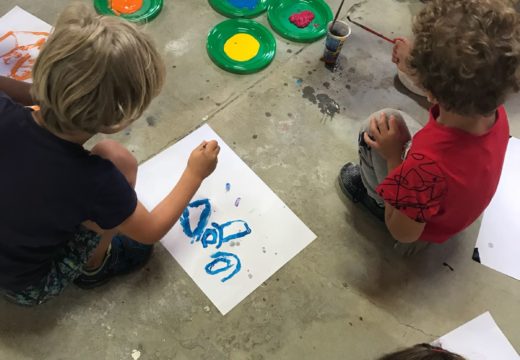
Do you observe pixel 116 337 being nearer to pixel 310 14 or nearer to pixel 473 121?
pixel 473 121

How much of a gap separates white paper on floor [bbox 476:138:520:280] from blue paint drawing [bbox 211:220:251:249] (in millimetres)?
749

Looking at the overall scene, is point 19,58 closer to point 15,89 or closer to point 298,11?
point 15,89

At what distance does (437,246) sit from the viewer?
138cm

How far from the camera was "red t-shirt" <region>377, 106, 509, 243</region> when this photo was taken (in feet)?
2.98

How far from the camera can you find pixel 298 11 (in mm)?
1768

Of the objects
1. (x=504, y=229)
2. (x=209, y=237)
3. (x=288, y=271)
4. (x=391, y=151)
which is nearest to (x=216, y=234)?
(x=209, y=237)

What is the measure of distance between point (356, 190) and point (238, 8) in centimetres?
89

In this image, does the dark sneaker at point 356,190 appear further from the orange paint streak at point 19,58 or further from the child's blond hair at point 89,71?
the orange paint streak at point 19,58

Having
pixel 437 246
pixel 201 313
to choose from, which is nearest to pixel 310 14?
pixel 437 246

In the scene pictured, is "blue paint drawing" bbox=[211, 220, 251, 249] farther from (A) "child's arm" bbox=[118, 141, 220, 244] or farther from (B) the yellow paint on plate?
(B) the yellow paint on plate

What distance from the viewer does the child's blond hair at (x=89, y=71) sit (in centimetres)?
69

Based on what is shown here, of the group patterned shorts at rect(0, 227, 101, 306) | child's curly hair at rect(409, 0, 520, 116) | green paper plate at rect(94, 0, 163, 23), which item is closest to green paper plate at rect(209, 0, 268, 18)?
green paper plate at rect(94, 0, 163, 23)

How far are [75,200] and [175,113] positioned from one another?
29.7 inches

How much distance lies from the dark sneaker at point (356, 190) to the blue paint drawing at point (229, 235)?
36 centimetres
